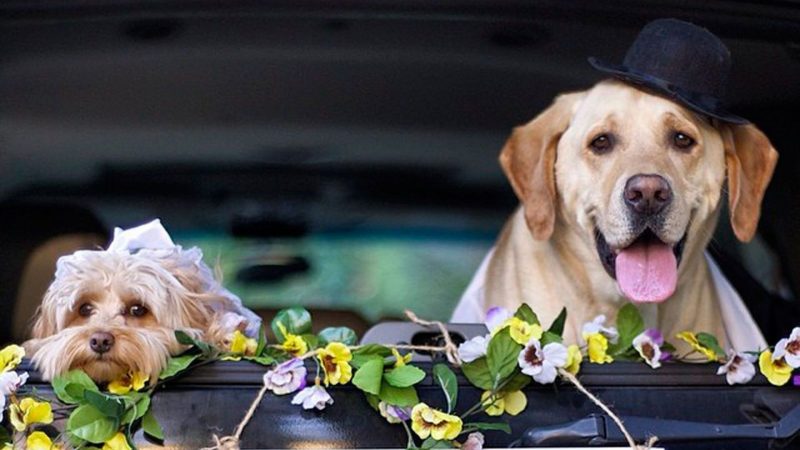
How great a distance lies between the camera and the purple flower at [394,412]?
69.9 inches

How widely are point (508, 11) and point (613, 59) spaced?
309 mm

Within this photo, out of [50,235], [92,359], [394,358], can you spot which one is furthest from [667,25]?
[50,235]

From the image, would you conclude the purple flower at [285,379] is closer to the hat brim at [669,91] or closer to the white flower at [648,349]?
the white flower at [648,349]

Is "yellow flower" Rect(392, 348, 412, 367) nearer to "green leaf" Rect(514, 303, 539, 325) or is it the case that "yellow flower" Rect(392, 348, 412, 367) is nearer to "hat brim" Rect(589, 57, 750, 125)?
"green leaf" Rect(514, 303, 539, 325)

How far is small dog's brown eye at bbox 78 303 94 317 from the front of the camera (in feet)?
7.04

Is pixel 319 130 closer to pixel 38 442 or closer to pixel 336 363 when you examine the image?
pixel 336 363

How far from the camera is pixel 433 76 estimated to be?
10.2ft

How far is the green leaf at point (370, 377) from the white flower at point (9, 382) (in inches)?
17.3

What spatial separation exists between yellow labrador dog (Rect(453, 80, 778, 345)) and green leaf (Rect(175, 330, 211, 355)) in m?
0.97

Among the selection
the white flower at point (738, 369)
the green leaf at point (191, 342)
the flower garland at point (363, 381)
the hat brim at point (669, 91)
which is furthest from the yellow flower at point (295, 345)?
the hat brim at point (669, 91)

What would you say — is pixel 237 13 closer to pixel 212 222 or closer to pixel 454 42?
pixel 454 42

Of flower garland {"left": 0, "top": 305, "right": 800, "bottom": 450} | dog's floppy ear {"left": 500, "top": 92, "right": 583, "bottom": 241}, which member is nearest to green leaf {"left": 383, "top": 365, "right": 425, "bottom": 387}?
flower garland {"left": 0, "top": 305, "right": 800, "bottom": 450}

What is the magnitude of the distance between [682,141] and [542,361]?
3.19ft

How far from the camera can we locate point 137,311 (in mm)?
2137
